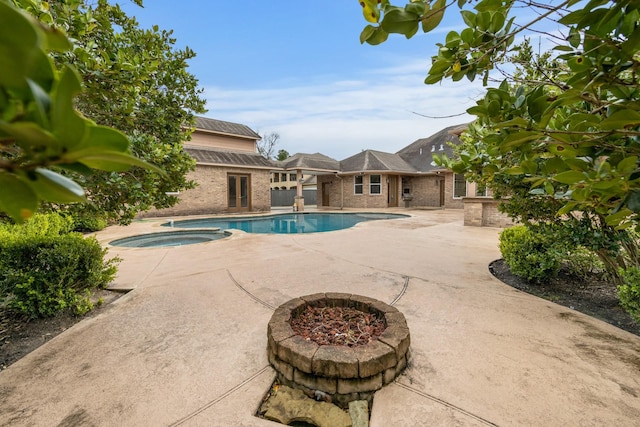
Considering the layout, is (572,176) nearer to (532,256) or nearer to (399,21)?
(399,21)

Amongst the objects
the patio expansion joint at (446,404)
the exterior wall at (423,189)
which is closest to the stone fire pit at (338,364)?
the patio expansion joint at (446,404)

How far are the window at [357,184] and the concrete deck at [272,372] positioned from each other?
1726 cm

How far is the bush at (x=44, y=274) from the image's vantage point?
3168 millimetres

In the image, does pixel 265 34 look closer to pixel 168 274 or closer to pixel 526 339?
pixel 168 274

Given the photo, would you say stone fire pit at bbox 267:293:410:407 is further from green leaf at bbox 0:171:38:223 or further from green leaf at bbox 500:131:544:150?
green leaf at bbox 0:171:38:223

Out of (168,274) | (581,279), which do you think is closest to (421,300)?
(581,279)

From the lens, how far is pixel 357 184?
22.0 m

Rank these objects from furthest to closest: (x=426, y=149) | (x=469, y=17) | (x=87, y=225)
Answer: (x=426, y=149), (x=87, y=225), (x=469, y=17)

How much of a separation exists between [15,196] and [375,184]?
21517mm

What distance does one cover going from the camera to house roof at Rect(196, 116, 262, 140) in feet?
59.5

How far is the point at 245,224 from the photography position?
14.9 m

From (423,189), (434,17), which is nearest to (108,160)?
(434,17)

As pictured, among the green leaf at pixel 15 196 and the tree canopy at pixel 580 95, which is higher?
the tree canopy at pixel 580 95

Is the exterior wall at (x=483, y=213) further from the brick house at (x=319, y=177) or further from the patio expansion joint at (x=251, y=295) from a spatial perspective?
the patio expansion joint at (x=251, y=295)
